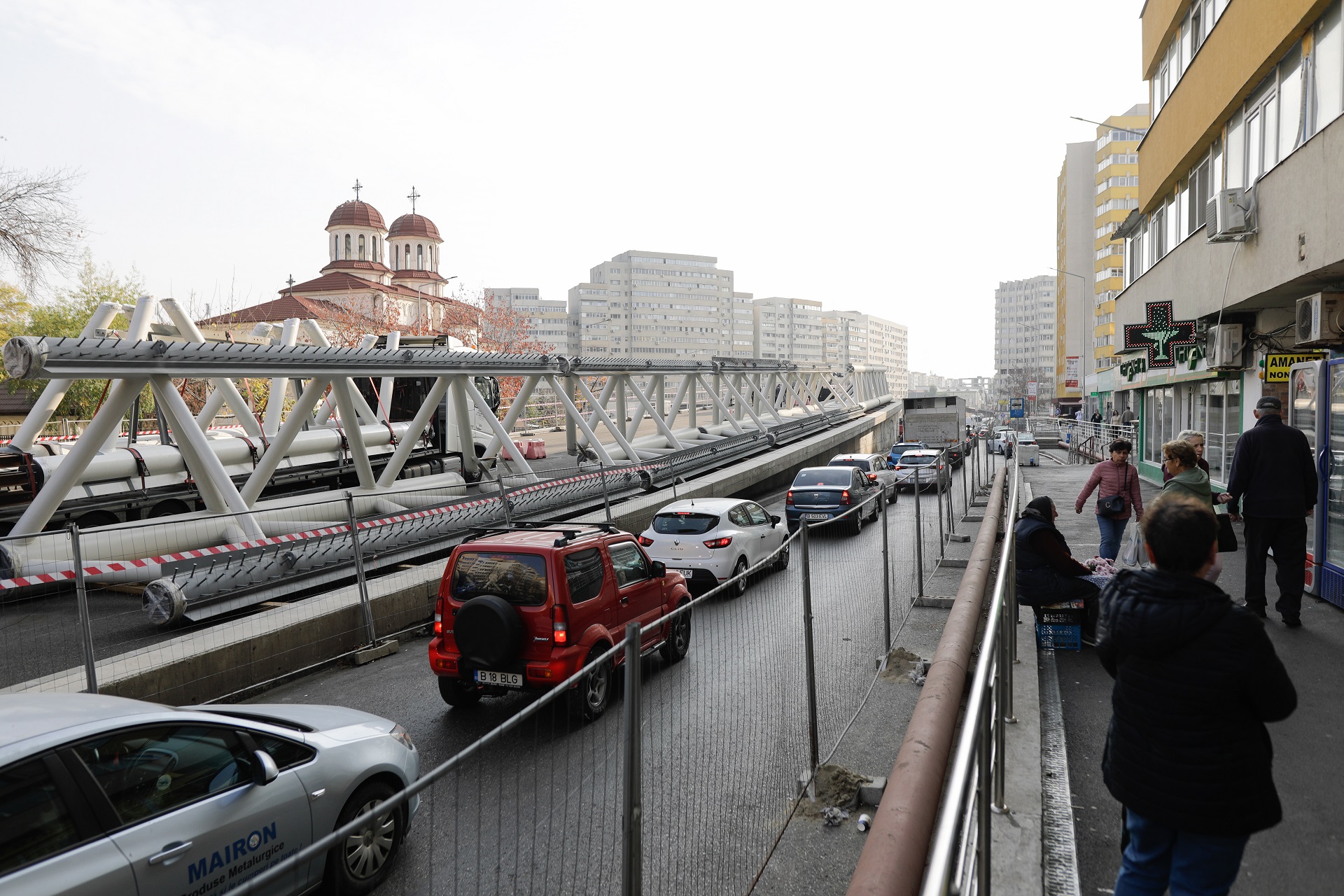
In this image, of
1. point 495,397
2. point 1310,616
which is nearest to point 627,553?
point 1310,616

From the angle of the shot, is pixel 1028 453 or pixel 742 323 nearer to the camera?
pixel 1028 453

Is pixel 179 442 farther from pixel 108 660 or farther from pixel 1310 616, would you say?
pixel 1310 616

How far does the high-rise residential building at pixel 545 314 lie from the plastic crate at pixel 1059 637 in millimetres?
157567

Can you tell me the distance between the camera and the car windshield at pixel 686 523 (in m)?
11.6

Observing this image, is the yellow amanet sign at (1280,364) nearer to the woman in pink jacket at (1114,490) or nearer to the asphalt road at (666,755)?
the woman in pink jacket at (1114,490)

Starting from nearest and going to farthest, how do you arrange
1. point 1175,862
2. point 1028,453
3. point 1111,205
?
point 1175,862 < point 1028,453 < point 1111,205

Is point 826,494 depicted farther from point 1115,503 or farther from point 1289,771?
point 1289,771

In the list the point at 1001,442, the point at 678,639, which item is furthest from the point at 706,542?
the point at 1001,442

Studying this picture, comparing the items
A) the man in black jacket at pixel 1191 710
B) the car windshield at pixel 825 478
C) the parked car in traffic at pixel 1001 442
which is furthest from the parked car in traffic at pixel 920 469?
the man in black jacket at pixel 1191 710

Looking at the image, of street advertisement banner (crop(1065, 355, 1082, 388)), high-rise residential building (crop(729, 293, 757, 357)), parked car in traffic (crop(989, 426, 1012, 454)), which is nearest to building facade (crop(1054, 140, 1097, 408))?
street advertisement banner (crop(1065, 355, 1082, 388))

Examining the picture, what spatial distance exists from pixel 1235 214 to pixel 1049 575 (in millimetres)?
7633

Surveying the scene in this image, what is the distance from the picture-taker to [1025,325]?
180m

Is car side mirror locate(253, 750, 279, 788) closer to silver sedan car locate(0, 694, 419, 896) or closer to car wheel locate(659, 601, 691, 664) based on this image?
silver sedan car locate(0, 694, 419, 896)

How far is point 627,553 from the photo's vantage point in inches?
302
